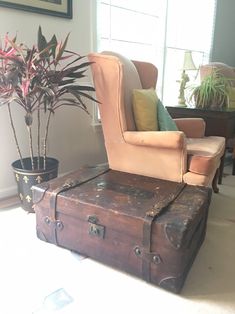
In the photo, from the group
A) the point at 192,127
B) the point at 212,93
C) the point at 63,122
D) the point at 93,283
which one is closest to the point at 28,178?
the point at 63,122

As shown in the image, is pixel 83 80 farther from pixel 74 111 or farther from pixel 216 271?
pixel 216 271

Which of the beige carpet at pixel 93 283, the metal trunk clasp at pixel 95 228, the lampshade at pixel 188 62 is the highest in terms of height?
the lampshade at pixel 188 62

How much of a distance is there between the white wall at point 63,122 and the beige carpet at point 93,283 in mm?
686

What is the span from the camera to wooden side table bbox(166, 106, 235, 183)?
8.34 ft

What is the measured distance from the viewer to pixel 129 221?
1359 mm

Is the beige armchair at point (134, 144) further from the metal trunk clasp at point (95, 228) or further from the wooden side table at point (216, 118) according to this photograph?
the metal trunk clasp at point (95, 228)

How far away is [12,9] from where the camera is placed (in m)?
2.03

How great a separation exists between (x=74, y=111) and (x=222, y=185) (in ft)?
4.91

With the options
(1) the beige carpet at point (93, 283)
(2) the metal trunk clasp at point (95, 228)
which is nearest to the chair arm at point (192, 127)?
(1) the beige carpet at point (93, 283)

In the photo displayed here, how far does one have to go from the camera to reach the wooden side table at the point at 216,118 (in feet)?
8.34

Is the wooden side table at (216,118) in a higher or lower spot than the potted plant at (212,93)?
lower

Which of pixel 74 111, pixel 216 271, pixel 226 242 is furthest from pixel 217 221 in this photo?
pixel 74 111

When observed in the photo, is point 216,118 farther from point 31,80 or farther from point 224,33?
point 224,33

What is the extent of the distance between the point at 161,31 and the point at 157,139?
192 cm
